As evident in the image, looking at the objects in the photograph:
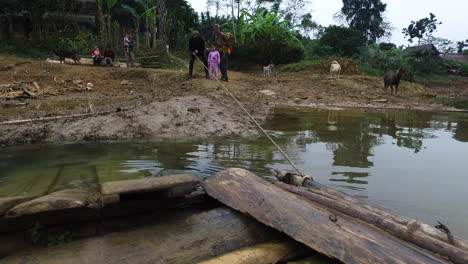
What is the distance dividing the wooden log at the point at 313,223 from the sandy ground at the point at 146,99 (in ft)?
10.3

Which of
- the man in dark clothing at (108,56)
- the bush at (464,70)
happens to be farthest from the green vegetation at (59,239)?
the bush at (464,70)

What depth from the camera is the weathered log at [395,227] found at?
6.41 ft

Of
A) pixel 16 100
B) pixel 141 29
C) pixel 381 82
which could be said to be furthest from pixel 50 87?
pixel 141 29

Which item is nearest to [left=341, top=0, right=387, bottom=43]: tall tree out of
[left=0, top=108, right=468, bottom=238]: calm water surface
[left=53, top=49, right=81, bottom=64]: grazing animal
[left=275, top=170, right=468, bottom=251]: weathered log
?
[left=53, top=49, right=81, bottom=64]: grazing animal

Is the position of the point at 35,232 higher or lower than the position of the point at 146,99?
lower

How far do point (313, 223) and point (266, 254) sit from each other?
0.35 meters

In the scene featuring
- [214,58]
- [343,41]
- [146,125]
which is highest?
[343,41]

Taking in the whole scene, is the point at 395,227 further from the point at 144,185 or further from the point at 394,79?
the point at 394,79

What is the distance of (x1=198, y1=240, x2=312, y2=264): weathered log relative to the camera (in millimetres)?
2100

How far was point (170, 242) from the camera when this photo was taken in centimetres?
226

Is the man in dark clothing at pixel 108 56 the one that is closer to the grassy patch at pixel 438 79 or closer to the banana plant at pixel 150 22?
the banana plant at pixel 150 22

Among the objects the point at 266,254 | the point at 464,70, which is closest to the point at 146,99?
the point at 266,254

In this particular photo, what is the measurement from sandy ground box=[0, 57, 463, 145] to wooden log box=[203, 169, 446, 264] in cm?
315

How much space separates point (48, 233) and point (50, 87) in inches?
351
